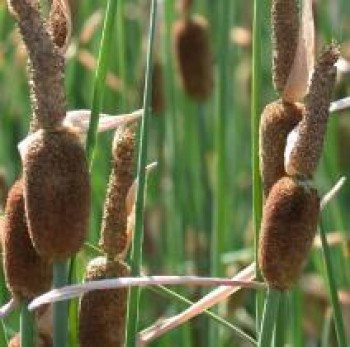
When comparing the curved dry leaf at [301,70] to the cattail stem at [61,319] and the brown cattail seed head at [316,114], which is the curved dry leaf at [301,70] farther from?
the cattail stem at [61,319]

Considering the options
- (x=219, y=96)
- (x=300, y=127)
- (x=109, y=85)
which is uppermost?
(x=109, y=85)

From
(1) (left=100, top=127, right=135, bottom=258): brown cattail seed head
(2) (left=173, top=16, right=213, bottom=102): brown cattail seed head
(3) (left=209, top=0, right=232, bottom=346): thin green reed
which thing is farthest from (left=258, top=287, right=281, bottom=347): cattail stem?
(2) (left=173, top=16, right=213, bottom=102): brown cattail seed head

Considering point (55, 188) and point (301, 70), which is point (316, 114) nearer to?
point (301, 70)

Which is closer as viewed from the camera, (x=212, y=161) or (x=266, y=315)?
(x=266, y=315)

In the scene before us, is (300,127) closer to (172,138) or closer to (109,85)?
(172,138)

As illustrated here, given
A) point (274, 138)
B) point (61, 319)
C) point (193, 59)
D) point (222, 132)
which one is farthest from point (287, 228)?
point (193, 59)

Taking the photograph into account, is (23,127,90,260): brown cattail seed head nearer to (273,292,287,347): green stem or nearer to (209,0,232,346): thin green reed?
(273,292,287,347): green stem

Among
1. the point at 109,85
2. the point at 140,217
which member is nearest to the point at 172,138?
the point at 109,85
